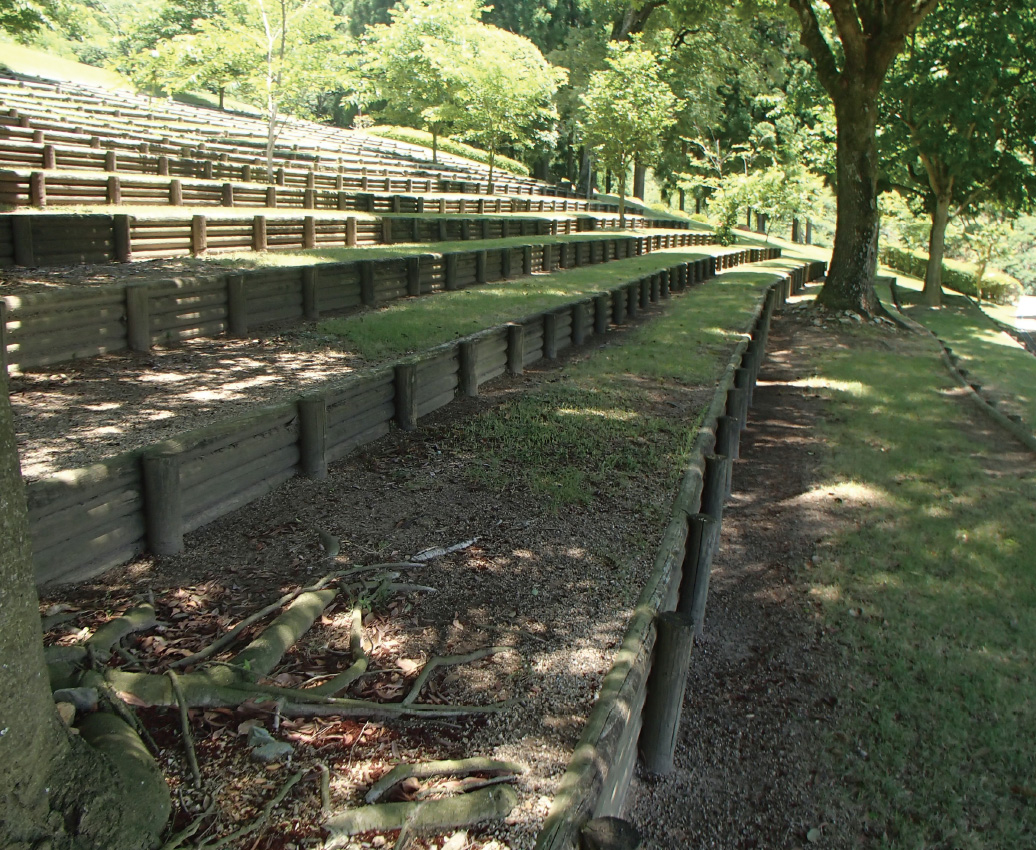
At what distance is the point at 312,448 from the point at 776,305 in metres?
18.7

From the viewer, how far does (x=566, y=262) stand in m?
23.5

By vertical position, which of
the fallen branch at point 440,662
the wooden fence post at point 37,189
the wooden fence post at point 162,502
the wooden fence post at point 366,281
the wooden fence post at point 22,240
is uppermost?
the wooden fence post at point 37,189

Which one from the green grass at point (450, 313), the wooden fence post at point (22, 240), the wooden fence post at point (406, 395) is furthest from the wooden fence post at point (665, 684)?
the wooden fence post at point (22, 240)

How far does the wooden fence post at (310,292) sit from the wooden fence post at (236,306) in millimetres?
1439

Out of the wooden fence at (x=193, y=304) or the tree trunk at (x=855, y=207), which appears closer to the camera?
the wooden fence at (x=193, y=304)

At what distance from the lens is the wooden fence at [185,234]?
11.5 meters

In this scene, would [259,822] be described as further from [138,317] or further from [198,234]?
[198,234]

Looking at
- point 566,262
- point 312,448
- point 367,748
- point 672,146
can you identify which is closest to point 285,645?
point 367,748

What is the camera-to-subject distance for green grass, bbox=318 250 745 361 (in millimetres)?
11172

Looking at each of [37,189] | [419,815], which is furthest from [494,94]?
[419,815]

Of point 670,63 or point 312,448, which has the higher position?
point 670,63

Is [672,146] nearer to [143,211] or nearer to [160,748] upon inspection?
[143,211]

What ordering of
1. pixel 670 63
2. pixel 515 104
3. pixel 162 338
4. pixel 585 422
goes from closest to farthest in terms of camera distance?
pixel 585 422
pixel 162 338
pixel 515 104
pixel 670 63

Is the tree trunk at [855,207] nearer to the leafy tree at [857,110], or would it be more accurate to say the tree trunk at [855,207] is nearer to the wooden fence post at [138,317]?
the leafy tree at [857,110]
